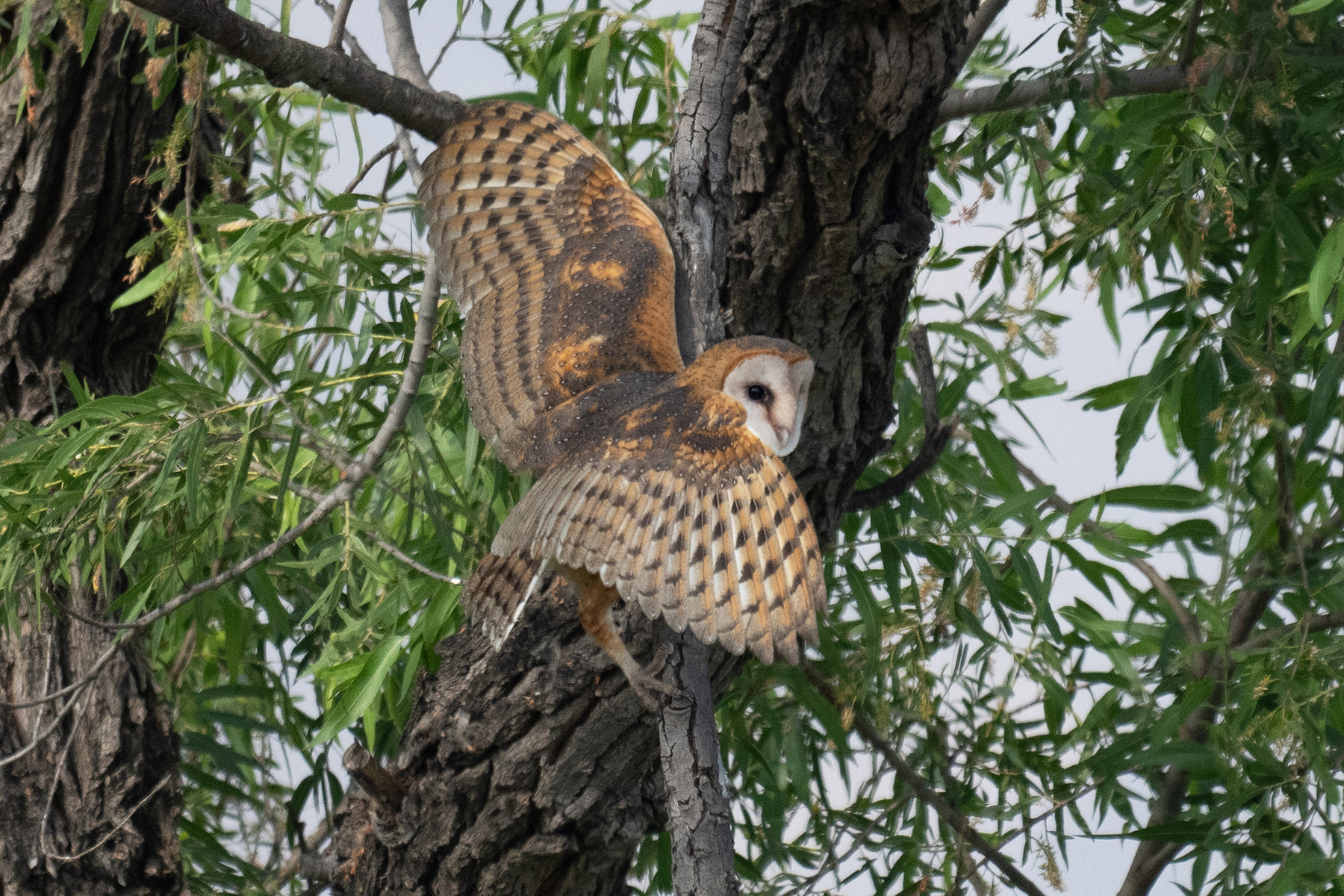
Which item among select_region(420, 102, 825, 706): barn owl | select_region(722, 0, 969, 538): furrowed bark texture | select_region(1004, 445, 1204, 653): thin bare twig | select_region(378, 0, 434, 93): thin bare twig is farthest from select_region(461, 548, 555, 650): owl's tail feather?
select_region(1004, 445, 1204, 653): thin bare twig

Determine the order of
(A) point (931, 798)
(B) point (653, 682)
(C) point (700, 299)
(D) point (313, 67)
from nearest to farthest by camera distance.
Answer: (B) point (653, 682) < (D) point (313, 67) < (C) point (700, 299) < (A) point (931, 798)

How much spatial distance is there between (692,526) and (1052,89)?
2.44 feet

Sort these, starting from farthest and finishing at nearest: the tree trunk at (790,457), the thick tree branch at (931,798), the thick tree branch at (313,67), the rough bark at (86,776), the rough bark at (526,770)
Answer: the rough bark at (86,776), the thick tree branch at (931,798), the rough bark at (526,770), the tree trunk at (790,457), the thick tree branch at (313,67)

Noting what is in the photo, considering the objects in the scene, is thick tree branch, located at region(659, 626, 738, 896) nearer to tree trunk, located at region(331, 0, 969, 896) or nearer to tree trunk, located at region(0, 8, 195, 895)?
tree trunk, located at region(331, 0, 969, 896)

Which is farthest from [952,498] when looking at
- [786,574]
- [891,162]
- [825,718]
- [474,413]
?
[786,574]

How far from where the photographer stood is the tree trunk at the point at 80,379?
1.83 m

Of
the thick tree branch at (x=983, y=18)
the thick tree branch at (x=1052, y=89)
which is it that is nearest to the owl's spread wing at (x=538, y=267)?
the thick tree branch at (x=1052, y=89)

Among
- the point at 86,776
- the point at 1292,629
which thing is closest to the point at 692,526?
the point at 1292,629

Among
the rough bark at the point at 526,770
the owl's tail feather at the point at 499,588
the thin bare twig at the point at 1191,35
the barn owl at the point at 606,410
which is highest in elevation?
the thin bare twig at the point at 1191,35

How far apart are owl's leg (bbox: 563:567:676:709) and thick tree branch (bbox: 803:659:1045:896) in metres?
0.54

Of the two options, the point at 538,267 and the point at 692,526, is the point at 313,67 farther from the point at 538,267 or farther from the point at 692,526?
the point at 692,526

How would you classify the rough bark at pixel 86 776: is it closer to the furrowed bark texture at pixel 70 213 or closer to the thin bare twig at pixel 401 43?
the furrowed bark texture at pixel 70 213

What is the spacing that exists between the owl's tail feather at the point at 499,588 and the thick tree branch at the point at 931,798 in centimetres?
52

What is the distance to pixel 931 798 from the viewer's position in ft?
5.64
